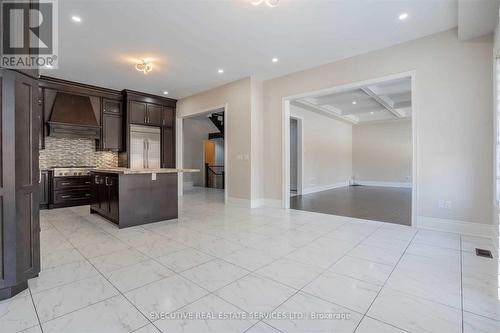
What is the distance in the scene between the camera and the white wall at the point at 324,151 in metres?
7.75

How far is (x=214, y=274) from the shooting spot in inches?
85.6

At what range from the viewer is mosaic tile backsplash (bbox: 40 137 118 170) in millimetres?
5719

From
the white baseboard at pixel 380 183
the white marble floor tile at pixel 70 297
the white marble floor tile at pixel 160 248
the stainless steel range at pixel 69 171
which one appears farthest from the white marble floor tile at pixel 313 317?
the white baseboard at pixel 380 183

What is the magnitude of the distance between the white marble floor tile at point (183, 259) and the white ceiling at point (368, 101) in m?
4.43

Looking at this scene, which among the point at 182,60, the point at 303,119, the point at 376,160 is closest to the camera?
the point at 182,60

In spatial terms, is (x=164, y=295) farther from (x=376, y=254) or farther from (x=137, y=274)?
(x=376, y=254)

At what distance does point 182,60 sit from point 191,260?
3.73 meters

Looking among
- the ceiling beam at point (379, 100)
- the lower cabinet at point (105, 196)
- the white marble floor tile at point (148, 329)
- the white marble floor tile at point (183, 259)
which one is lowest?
the white marble floor tile at point (148, 329)

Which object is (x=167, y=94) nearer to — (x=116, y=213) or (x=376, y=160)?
(x=116, y=213)

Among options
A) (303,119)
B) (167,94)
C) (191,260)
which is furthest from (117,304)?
(303,119)

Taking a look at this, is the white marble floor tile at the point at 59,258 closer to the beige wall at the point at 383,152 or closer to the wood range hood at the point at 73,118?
the wood range hood at the point at 73,118

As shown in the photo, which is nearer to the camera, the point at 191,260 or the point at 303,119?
the point at 191,260

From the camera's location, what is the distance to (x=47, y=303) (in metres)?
1.73

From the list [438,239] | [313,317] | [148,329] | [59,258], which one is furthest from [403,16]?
[59,258]
